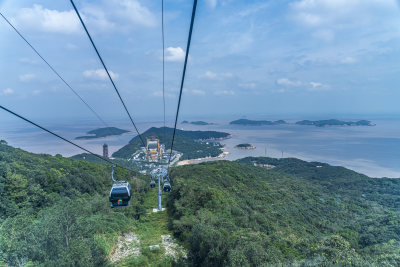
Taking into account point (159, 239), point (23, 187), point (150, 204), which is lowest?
point (150, 204)

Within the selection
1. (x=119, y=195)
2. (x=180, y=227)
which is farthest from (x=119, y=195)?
(x=180, y=227)

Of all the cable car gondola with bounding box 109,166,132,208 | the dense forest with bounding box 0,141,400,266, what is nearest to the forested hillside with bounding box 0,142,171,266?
the dense forest with bounding box 0,141,400,266

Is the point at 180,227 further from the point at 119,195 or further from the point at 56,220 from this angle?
the point at 56,220

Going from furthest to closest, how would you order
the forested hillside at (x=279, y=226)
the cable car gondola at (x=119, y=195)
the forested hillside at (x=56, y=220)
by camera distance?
the cable car gondola at (x=119, y=195) < the forested hillside at (x=279, y=226) < the forested hillside at (x=56, y=220)

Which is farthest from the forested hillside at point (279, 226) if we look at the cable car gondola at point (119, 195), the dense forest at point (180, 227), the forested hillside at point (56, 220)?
the cable car gondola at point (119, 195)

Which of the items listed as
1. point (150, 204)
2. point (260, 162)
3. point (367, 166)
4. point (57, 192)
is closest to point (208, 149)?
point (260, 162)

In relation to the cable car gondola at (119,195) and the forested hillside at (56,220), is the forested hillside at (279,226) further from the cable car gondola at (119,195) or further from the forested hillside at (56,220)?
the cable car gondola at (119,195)

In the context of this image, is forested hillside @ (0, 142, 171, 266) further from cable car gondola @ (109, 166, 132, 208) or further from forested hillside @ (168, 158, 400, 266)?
forested hillside @ (168, 158, 400, 266)

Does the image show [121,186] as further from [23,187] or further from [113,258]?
[23,187]
